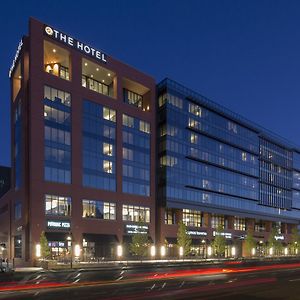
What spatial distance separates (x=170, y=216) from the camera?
9594 cm

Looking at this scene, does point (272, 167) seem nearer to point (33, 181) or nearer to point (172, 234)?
point (172, 234)

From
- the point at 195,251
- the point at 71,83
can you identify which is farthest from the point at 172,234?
the point at 71,83

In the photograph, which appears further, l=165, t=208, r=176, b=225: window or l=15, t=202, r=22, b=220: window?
l=165, t=208, r=176, b=225: window

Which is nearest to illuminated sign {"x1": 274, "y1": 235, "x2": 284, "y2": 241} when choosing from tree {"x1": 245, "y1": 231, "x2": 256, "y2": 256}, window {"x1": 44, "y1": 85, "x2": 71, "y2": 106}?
tree {"x1": 245, "y1": 231, "x2": 256, "y2": 256}

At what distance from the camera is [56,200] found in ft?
239

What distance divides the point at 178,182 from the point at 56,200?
104ft

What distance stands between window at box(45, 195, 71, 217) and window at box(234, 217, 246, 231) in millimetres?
57284

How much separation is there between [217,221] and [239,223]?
12.4m

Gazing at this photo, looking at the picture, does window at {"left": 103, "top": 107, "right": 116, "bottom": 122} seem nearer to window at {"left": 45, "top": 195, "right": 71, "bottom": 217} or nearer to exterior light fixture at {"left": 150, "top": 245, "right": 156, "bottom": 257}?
window at {"left": 45, "top": 195, "right": 71, "bottom": 217}

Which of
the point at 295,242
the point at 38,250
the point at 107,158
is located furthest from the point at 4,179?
the point at 295,242

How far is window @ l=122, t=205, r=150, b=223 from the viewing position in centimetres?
8475

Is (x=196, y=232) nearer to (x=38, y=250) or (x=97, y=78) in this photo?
(x=97, y=78)

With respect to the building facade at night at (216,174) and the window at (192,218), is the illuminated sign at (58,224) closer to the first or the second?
the building facade at night at (216,174)

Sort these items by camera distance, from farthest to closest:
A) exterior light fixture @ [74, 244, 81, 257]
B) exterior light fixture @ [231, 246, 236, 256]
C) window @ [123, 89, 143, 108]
→ exterior light fixture @ [231, 246, 236, 256] < window @ [123, 89, 143, 108] < exterior light fixture @ [74, 244, 81, 257]
